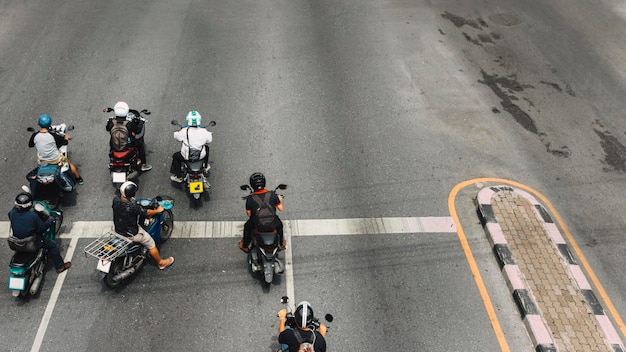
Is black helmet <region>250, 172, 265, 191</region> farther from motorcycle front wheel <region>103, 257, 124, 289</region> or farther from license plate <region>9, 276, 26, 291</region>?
license plate <region>9, 276, 26, 291</region>

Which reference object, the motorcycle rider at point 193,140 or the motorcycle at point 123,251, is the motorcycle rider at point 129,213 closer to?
the motorcycle at point 123,251

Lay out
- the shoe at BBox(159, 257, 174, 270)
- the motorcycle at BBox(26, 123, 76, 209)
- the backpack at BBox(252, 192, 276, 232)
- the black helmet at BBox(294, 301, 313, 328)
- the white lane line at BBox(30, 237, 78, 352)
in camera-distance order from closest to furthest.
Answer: the black helmet at BBox(294, 301, 313, 328) → the white lane line at BBox(30, 237, 78, 352) → the backpack at BBox(252, 192, 276, 232) → the shoe at BBox(159, 257, 174, 270) → the motorcycle at BBox(26, 123, 76, 209)

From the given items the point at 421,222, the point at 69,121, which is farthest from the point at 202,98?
the point at 421,222

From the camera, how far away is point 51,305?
7.98 m

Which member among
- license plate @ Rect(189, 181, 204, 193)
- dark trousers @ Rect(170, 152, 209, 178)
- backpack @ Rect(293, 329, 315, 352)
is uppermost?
dark trousers @ Rect(170, 152, 209, 178)

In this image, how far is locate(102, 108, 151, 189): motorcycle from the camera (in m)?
9.49

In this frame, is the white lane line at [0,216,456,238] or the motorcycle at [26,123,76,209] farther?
the white lane line at [0,216,456,238]

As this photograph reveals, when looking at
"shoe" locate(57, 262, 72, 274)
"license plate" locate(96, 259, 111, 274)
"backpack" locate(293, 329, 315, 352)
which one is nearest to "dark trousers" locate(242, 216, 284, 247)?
"backpack" locate(293, 329, 315, 352)

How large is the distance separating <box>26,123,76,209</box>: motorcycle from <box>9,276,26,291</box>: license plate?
6.02 ft

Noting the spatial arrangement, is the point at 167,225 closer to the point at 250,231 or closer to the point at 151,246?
the point at 151,246

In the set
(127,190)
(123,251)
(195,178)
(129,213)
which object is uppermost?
(195,178)

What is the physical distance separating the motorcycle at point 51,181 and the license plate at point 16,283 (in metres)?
1.83

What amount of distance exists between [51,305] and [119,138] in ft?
11.2

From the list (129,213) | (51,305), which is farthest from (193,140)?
(51,305)
